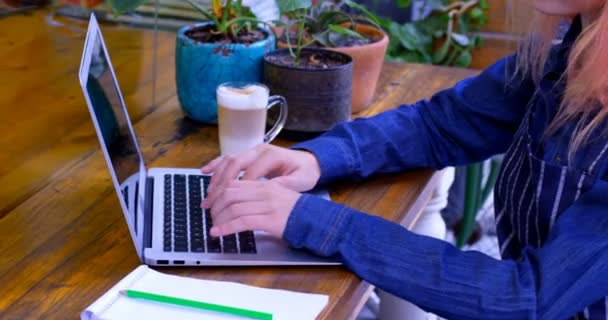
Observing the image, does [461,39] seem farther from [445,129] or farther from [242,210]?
[242,210]

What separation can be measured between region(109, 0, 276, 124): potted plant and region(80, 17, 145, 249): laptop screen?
0.70 feet

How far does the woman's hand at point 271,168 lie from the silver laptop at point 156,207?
0.14 feet

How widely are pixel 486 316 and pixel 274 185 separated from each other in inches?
10.9

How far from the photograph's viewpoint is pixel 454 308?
836mm

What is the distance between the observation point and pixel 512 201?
1046 millimetres

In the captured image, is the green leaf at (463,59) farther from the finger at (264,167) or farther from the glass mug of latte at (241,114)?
the finger at (264,167)

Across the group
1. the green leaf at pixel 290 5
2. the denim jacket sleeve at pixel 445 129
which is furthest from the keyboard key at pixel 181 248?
the green leaf at pixel 290 5

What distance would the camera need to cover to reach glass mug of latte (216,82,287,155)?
1170mm

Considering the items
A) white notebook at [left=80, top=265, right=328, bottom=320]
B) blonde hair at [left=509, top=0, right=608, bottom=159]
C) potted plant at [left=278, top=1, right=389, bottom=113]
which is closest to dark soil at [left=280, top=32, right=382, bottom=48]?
potted plant at [left=278, top=1, right=389, bottom=113]

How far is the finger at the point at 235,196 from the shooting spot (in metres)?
0.91

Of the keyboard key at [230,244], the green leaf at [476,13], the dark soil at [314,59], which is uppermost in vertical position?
the dark soil at [314,59]

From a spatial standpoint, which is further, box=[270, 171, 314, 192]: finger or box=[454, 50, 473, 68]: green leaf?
box=[454, 50, 473, 68]: green leaf

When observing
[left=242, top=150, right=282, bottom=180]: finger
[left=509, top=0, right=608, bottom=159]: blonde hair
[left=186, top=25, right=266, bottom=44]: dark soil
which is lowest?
[left=242, top=150, right=282, bottom=180]: finger

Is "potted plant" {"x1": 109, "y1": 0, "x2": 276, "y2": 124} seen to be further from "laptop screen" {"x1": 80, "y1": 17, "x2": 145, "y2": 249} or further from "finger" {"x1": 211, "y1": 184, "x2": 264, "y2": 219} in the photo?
"finger" {"x1": 211, "y1": 184, "x2": 264, "y2": 219}
